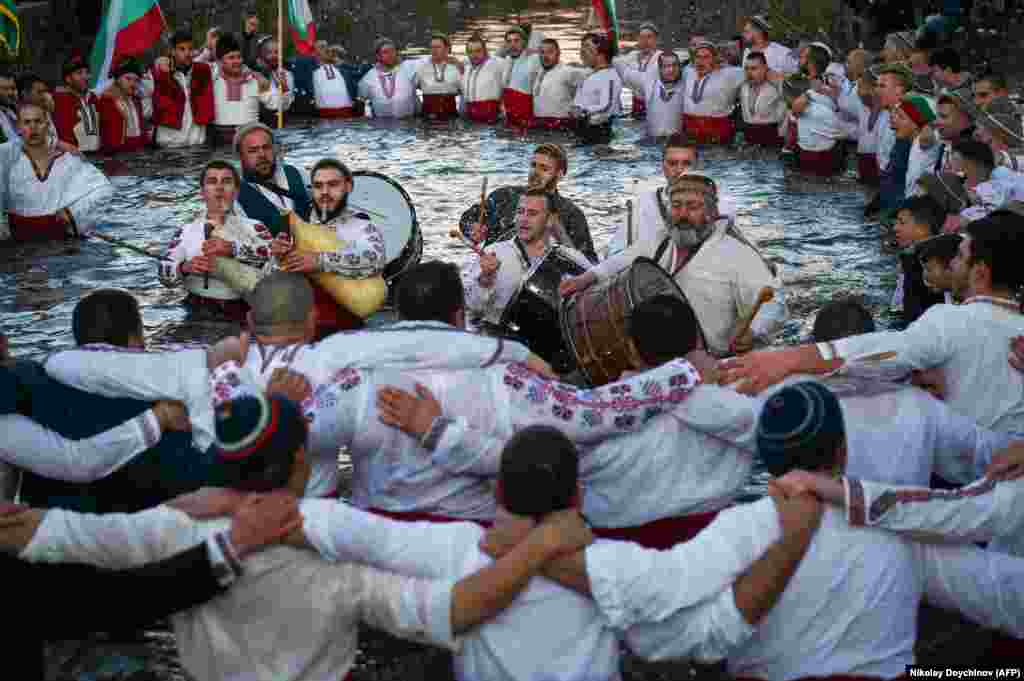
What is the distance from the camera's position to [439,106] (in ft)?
56.1

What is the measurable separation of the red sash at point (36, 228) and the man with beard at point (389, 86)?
277 inches

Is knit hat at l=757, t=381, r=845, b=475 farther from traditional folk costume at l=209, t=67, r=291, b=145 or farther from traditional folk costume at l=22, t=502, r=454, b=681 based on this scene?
traditional folk costume at l=209, t=67, r=291, b=145

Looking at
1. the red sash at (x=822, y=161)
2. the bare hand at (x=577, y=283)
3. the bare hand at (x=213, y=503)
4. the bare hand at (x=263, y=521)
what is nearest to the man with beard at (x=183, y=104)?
the red sash at (x=822, y=161)

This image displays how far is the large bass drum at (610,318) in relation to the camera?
226 inches

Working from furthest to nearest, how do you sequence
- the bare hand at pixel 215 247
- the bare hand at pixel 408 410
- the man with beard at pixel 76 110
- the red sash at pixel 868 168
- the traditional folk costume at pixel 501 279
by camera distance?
the man with beard at pixel 76 110, the red sash at pixel 868 168, the bare hand at pixel 215 247, the traditional folk costume at pixel 501 279, the bare hand at pixel 408 410

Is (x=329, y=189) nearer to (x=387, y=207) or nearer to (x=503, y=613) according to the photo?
(x=387, y=207)

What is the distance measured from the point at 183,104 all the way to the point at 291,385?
38.1 ft

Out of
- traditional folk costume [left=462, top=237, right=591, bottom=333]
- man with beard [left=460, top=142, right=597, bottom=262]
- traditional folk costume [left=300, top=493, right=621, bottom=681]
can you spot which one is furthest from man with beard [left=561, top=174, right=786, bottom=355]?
traditional folk costume [left=300, top=493, right=621, bottom=681]

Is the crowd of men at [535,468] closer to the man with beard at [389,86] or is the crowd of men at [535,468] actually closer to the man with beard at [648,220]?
the man with beard at [648,220]

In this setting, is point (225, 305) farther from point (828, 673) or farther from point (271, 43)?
point (271, 43)

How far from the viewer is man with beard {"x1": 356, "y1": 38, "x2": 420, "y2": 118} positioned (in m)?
17.1

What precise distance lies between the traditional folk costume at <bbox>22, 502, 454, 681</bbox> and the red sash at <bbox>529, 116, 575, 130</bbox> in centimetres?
1318

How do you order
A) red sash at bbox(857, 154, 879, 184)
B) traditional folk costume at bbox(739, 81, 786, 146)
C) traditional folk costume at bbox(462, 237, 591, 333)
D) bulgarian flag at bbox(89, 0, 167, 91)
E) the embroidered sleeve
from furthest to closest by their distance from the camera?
traditional folk costume at bbox(739, 81, 786, 146) → red sash at bbox(857, 154, 879, 184) → bulgarian flag at bbox(89, 0, 167, 91) → the embroidered sleeve → traditional folk costume at bbox(462, 237, 591, 333)

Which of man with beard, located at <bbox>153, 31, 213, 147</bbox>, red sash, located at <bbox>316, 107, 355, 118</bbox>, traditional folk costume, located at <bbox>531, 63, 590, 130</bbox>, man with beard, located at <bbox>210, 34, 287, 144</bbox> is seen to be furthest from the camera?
red sash, located at <bbox>316, 107, 355, 118</bbox>
